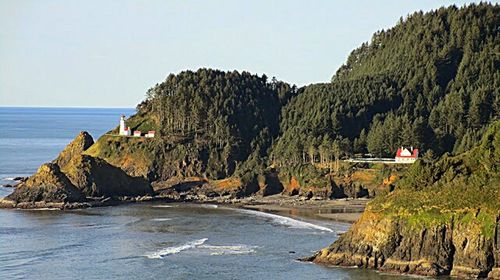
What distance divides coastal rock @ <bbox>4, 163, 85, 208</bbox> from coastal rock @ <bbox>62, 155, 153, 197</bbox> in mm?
5051

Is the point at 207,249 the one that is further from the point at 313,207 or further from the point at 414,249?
the point at 313,207

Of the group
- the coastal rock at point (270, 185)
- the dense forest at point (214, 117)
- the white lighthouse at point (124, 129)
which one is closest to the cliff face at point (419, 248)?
the coastal rock at point (270, 185)

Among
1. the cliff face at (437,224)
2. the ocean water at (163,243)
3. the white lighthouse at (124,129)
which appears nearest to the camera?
the cliff face at (437,224)

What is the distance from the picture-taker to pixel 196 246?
89.8m

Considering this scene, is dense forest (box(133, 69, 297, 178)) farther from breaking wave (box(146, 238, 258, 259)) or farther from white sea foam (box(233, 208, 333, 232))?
breaking wave (box(146, 238, 258, 259))

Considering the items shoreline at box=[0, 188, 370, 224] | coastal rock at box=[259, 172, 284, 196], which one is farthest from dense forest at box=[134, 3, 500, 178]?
shoreline at box=[0, 188, 370, 224]

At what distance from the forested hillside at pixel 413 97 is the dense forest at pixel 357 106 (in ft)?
0.61

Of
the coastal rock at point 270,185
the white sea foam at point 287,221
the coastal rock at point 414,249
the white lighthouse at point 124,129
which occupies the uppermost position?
the white lighthouse at point 124,129

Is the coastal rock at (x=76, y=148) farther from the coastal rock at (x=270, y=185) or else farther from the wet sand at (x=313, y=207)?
the wet sand at (x=313, y=207)

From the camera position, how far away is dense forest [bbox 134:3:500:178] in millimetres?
137750

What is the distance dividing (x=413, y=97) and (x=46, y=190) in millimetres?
59997

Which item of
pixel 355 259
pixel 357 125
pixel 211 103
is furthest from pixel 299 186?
pixel 355 259

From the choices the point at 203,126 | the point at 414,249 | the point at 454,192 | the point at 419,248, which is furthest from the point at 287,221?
the point at 203,126

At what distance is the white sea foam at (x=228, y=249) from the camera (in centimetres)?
8519
